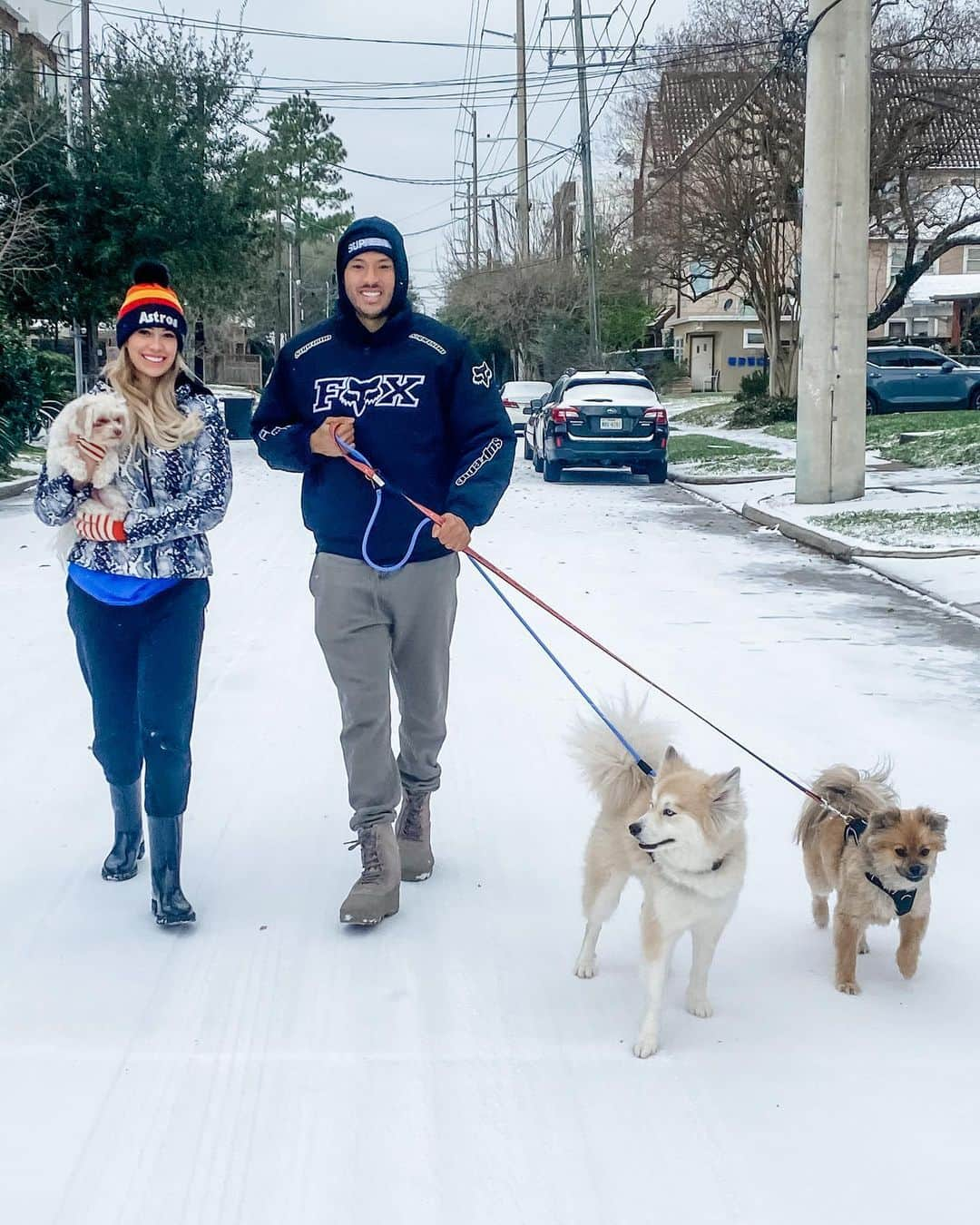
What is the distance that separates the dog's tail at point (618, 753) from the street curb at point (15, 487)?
15707mm

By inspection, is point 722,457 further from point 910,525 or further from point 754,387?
point 754,387

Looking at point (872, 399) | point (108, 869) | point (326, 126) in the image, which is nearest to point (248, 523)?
point (108, 869)

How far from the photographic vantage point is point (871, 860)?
374cm

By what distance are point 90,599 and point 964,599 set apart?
24.1 ft

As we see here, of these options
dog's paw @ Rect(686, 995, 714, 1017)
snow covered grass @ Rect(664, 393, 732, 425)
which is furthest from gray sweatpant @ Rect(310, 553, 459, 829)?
snow covered grass @ Rect(664, 393, 732, 425)

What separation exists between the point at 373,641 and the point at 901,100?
1159 inches

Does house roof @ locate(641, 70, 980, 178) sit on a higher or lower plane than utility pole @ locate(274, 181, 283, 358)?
lower

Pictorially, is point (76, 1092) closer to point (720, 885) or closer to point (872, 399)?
point (720, 885)

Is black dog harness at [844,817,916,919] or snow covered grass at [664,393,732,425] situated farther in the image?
snow covered grass at [664,393,732,425]

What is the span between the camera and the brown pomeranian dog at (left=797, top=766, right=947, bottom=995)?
3676mm

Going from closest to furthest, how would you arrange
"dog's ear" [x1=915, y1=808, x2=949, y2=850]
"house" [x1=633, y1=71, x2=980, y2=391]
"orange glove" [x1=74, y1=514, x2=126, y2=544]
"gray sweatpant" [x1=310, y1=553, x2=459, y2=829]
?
"dog's ear" [x1=915, y1=808, x2=949, y2=850]
"orange glove" [x1=74, y1=514, x2=126, y2=544]
"gray sweatpant" [x1=310, y1=553, x2=459, y2=829]
"house" [x1=633, y1=71, x2=980, y2=391]

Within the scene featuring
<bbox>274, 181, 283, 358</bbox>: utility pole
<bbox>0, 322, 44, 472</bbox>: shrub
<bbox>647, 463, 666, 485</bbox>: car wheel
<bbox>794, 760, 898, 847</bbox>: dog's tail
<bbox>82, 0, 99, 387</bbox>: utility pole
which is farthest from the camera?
<bbox>274, 181, 283, 358</bbox>: utility pole

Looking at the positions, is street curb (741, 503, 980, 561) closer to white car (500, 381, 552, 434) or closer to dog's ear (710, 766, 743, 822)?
dog's ear (710, 766, 743, 822)

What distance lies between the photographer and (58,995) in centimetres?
374
